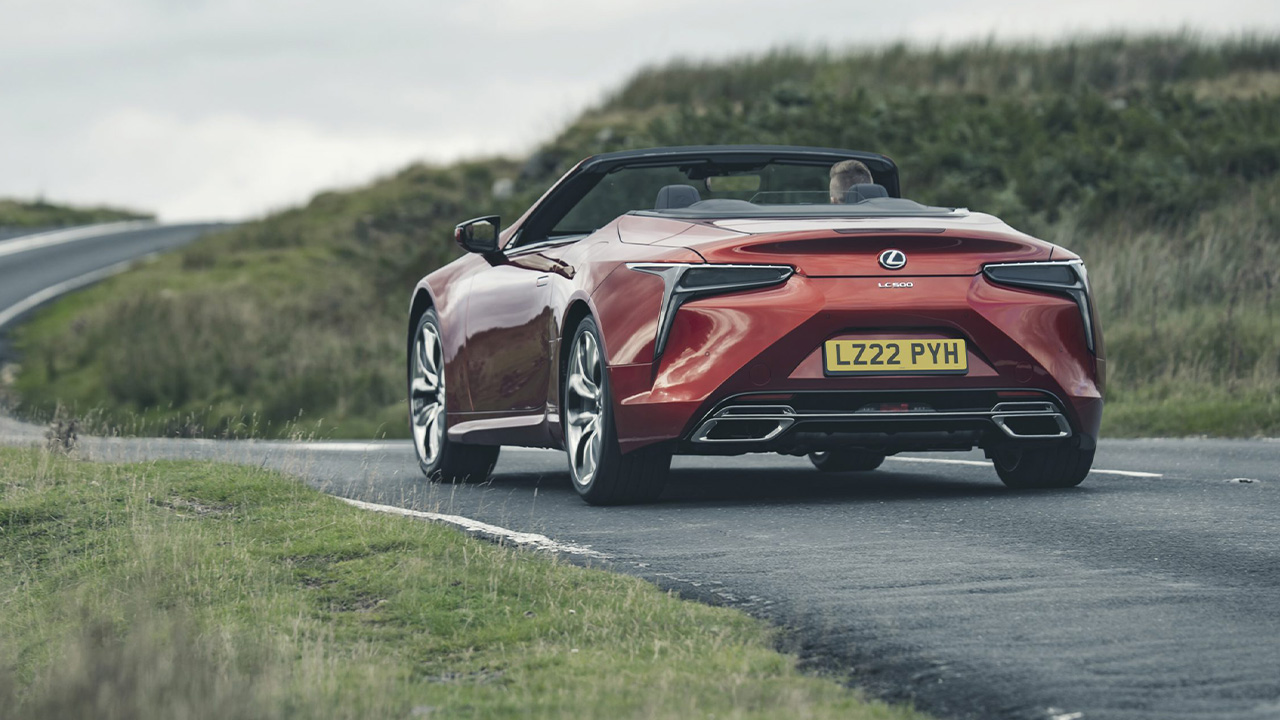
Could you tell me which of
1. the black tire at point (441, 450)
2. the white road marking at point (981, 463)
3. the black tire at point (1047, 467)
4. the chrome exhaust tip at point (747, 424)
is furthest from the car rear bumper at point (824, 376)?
the black tire at point (441, 450)

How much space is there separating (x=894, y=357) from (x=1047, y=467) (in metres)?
1.53

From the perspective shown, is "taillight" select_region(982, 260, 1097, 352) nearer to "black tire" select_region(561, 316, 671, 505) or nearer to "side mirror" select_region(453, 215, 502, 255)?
"black tire" select_region(561, 316, 671, 505)

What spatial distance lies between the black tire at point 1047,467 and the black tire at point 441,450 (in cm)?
284

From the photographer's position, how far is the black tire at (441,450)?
10.2 metres

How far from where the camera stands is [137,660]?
3.83m

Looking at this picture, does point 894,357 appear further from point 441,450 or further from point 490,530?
point 441,450

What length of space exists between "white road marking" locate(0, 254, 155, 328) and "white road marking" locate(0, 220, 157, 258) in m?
5.34

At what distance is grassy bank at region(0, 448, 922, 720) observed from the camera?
159 inches

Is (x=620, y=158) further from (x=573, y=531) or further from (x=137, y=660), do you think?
(x=137, y=660)

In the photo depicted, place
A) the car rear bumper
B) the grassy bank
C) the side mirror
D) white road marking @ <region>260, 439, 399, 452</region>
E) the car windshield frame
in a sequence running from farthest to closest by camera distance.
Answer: white road marking @ <region>260, 439, 399, 452</region>
the side mirror
the car windshield frame
the car rear bumper
the grassy bank

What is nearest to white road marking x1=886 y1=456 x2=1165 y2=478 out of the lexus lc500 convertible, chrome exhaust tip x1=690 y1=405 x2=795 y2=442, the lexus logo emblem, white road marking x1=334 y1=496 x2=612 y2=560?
the lexus lc500 convertible

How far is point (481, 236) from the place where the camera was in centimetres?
962

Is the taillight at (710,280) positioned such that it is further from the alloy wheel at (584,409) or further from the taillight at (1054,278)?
the taillight at (1054,278)

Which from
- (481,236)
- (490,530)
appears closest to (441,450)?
(481,236)
